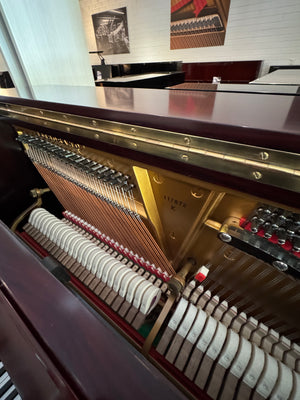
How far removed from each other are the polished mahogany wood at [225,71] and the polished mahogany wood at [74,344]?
5.54m

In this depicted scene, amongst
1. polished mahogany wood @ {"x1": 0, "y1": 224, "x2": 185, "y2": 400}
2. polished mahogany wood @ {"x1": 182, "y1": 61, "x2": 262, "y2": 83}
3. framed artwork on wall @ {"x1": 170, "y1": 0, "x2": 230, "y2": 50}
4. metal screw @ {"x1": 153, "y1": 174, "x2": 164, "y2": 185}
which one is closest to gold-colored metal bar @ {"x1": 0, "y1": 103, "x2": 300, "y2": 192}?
metal screw @ {"x1": 153, "y1": 174, "x2": 164, "y2": 185}

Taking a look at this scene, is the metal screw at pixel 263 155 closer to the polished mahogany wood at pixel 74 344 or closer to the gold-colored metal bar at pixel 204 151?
the gold-colored metal bar at pixel 204 151

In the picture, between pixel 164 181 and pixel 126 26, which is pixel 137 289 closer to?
pixel 164 181

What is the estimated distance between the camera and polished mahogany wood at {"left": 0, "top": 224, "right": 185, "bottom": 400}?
30 centimetres

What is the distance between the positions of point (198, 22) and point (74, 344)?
20.3 ft

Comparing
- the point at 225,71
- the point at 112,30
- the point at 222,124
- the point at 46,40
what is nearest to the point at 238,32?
the point at 225,71

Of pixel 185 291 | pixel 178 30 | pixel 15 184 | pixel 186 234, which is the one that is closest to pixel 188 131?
pixel 186 234

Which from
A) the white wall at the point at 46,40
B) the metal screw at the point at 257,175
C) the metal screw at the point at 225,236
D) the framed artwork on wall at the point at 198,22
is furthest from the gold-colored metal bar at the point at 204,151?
the framed artwork on wall at the point at 198,22

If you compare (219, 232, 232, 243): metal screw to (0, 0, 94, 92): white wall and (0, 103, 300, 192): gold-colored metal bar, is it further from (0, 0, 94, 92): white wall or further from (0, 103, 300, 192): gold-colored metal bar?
(0, 0, 94, 92): white wall

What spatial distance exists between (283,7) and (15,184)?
559 centimetres

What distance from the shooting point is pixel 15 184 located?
5.21ft

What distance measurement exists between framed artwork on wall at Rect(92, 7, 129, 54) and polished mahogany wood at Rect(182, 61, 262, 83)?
254 cm

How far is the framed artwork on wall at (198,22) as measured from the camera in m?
4.18

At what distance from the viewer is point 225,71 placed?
15.3 feet
